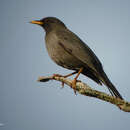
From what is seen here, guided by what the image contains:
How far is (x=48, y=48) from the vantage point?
15.0 feet

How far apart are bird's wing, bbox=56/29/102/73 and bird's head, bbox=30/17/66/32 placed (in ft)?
1.29

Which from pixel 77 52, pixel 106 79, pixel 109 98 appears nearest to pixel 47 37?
pixel 77 52

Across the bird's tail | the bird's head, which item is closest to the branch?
the bird's tail

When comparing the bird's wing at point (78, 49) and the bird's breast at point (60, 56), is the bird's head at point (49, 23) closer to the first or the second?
the bird's wing at point (78, 49)

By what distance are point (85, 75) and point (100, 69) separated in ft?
1.67

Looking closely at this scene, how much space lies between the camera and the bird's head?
5059 mm

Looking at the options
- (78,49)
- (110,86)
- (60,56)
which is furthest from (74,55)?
(110,86)

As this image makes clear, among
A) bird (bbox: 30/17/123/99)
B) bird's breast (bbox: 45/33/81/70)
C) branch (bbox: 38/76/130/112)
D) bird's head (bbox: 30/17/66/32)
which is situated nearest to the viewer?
branch (bbox: 38/76/130/112)

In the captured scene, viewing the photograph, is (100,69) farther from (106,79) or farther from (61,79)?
(61,79)

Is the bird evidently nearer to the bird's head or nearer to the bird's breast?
the bird's breast

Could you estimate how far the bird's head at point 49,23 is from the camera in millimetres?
5059

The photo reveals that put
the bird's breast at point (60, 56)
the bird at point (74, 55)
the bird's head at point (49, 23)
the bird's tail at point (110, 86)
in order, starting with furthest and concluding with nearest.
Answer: the bird's head at point (49, 23)
the bird's breast at point (60, 56)
the bird at point (74, 55)
the bird's tail at point (110, 86)

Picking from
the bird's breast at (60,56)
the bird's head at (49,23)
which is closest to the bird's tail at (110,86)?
the bird's breast at (60,56)

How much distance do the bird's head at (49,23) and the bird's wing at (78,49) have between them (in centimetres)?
39
